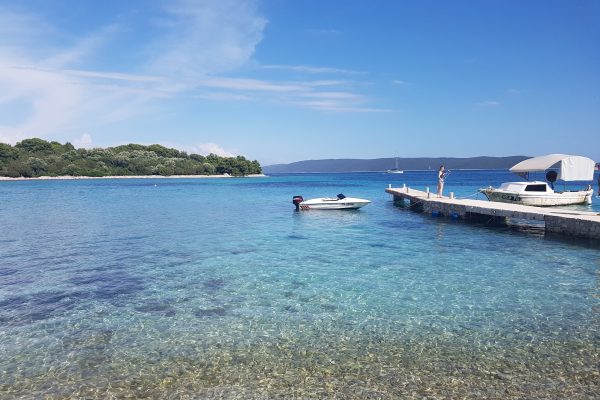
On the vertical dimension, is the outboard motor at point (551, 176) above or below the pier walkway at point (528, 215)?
above

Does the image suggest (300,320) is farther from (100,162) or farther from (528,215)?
(100,162)

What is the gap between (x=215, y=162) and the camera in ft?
637

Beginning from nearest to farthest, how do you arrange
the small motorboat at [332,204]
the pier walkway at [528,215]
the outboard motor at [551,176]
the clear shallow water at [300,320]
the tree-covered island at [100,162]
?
the clear shallow water at [300,320], the pier walkway at [528,215], the small motorboat at [332,204], the outboard motor at [551,176], the tree-covered island at [100,162]

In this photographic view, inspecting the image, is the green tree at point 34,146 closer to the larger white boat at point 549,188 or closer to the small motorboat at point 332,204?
the small motorboat at point 332,204

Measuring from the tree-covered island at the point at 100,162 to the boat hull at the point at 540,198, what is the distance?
14349 centimetres

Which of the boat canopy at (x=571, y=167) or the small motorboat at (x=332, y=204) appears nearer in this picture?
the boat canopy at (x=571, y=167)

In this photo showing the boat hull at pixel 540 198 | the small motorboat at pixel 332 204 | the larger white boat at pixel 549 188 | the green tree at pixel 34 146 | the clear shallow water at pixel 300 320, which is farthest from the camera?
the green tree at pixel 34 146

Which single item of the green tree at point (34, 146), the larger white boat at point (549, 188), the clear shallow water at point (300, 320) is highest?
the green tree at point (34, 146)

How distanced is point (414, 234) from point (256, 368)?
18.2 metres

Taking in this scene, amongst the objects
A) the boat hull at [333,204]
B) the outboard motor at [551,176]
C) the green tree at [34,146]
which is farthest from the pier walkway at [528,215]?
the green tree at [34,146]

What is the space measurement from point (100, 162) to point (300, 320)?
167 metres

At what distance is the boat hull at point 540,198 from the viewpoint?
35.0m

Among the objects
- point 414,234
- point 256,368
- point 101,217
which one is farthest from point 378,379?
point 101,217

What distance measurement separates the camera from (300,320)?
A: 415 inches
